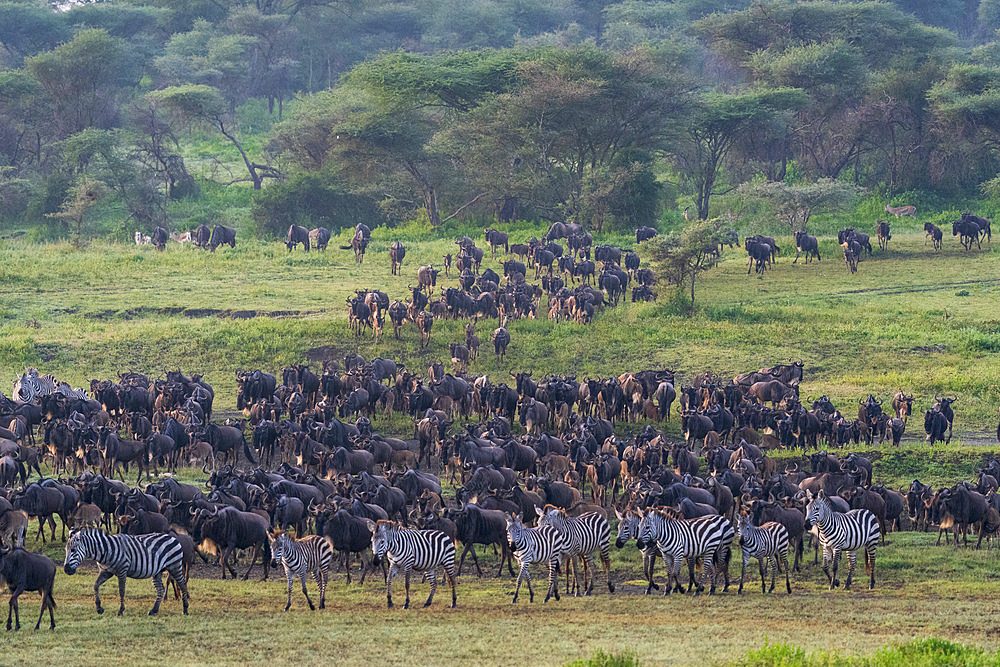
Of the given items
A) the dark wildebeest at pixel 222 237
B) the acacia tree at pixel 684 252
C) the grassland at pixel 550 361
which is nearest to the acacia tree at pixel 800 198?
the grassland at pixel 550 361

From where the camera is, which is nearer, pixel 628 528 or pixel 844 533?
pixel 628 528

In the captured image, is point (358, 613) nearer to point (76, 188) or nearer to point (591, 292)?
point (591, 292)

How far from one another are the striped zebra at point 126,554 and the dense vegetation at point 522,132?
32427mm

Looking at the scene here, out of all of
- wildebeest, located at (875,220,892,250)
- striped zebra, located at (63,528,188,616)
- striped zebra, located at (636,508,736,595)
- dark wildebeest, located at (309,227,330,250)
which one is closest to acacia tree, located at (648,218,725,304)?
wildebeest, located at (875,220,892,250)

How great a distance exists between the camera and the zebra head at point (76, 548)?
50.6 ft

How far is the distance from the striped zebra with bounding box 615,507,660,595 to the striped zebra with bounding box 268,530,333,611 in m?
3.54

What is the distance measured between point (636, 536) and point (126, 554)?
5972mm

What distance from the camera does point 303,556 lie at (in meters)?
16.0

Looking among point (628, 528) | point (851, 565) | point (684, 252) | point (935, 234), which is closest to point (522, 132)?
point (684, 252)

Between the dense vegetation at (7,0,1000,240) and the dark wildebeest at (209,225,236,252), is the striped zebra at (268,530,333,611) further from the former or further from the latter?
the dense vegetation at (7,0,1000,240)

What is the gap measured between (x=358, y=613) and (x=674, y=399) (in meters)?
12.1

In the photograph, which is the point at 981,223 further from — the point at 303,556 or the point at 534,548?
the point at 303,556

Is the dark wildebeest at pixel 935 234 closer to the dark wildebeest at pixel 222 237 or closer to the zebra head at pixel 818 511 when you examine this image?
the dark wildebeest at pixel 222 237

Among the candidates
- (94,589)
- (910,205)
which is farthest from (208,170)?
(94,589)
